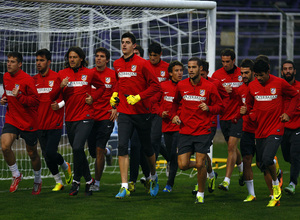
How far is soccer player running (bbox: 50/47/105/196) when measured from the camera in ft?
26.3

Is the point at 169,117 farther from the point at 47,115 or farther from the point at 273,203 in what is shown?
the point at 273,203

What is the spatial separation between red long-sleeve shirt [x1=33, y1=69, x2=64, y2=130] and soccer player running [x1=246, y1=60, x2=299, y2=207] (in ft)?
9.24

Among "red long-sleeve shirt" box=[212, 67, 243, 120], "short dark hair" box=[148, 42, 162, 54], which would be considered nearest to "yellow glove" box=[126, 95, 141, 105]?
"short dark hair" box=[148, 42, 162, 54]

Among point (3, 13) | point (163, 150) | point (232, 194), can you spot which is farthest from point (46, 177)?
point (232, 194)

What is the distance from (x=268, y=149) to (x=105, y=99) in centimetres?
279

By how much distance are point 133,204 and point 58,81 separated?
2.07m

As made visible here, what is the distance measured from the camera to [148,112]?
8.06 meters

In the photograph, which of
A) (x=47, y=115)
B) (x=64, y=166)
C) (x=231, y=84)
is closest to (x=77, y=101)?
(x=47, y=115)

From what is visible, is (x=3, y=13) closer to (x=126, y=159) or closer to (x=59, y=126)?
(x=59, y=126)

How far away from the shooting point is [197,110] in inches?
299

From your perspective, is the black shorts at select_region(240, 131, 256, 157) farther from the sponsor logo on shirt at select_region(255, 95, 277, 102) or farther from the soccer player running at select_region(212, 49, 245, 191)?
the soccer player running at select_region(212, 49, 245, 191)

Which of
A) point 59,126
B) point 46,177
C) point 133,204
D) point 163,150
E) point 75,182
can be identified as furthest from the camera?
point 46,177

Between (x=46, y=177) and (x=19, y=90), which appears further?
(x=46, y=177)

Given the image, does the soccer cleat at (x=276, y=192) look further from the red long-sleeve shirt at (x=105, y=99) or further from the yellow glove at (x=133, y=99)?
the red long-sleeve shirt at (x=105, y=99)
